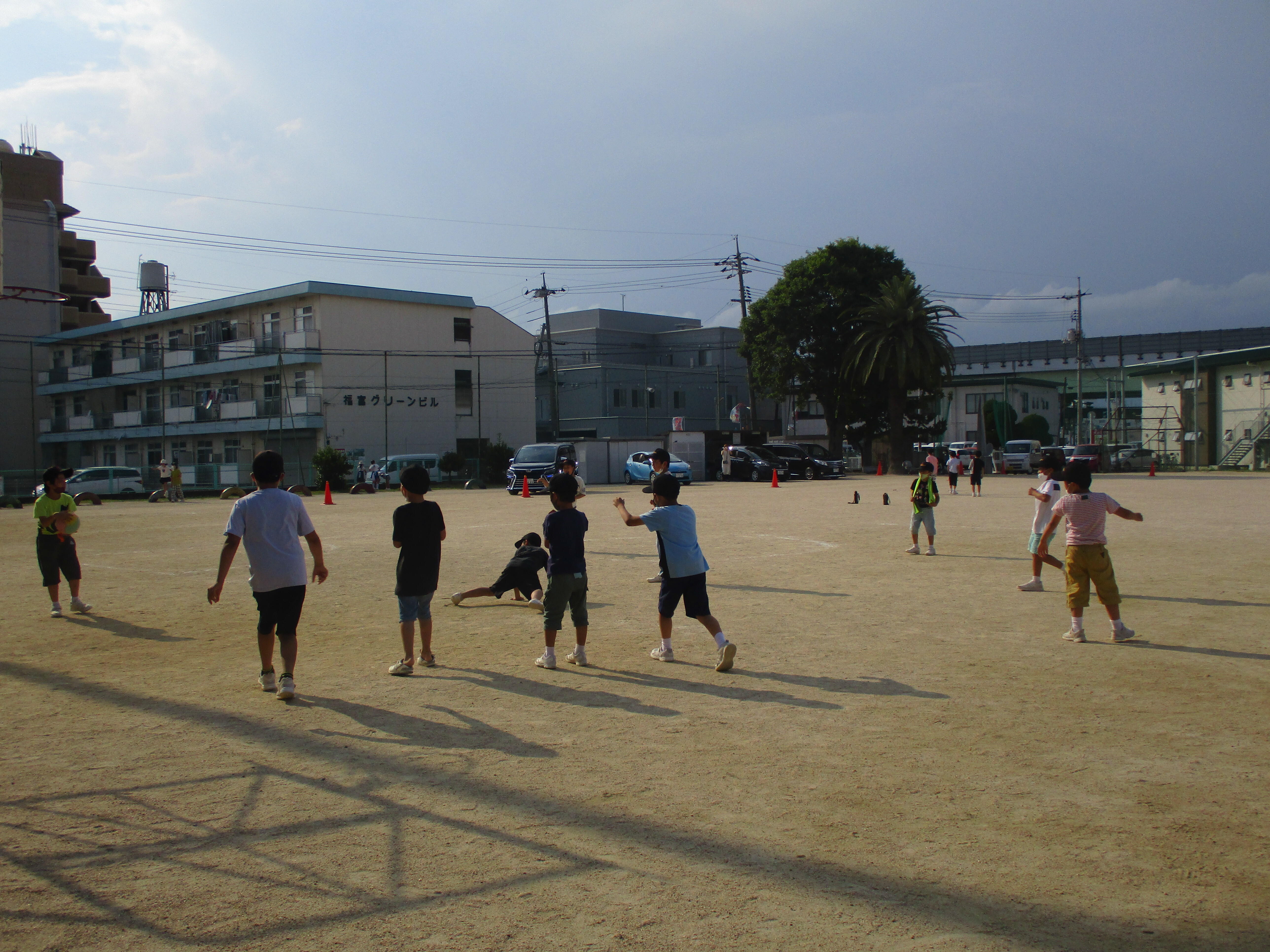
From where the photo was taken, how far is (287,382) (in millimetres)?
51719

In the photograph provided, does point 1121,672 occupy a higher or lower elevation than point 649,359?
lower

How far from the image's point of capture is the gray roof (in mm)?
50562

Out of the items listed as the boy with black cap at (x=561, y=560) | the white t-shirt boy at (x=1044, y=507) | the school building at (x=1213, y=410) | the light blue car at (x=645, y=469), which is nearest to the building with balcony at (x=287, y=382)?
the light blue car at (x=645, y=469)

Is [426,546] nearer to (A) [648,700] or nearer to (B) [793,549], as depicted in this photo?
(A) [648,700]

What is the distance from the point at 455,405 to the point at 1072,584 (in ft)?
166

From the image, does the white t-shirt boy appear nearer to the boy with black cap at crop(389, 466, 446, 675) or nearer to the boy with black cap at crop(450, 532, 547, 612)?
the boy with black cap at crop(450, 532, 547, 612)

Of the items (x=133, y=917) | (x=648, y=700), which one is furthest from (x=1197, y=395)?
(x=133, y=917)

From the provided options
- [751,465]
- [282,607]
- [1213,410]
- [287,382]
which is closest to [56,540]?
[282,607]

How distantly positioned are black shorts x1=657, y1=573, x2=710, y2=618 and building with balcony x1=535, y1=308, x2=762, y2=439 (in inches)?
2166

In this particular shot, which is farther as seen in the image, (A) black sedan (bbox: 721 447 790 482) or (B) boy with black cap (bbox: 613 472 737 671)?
(A) black sedan (bbox: 721 447 790 482)

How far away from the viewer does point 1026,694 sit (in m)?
6.41

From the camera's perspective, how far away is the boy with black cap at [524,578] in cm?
1044

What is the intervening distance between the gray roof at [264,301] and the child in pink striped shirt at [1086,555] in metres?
47.4

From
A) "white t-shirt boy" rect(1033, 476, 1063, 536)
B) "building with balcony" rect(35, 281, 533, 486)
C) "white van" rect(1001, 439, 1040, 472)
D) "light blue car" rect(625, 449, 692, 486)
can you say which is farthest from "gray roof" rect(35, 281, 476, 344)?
"white t-shirt boy" rect(1033, 476, 1063, 536)
